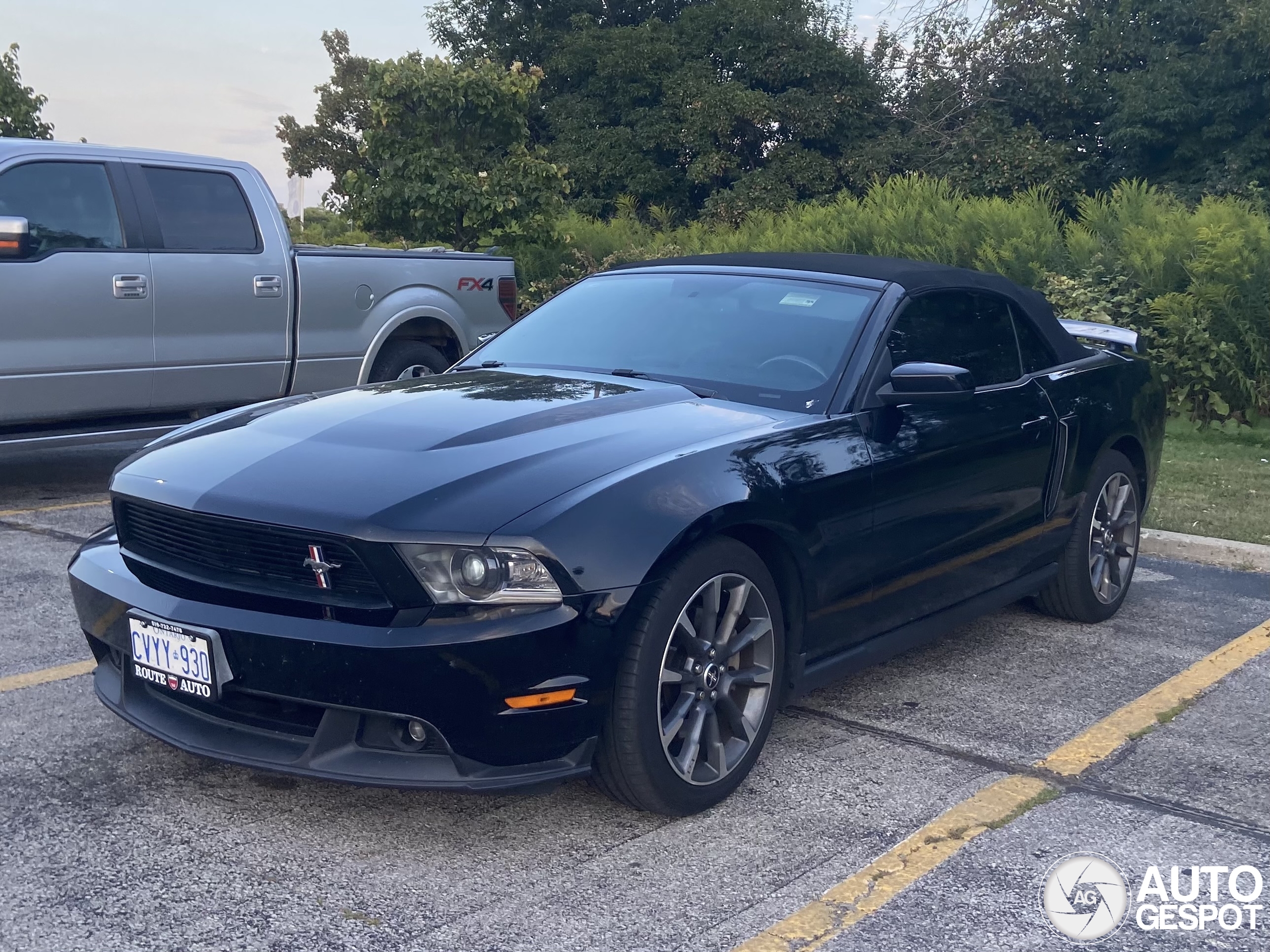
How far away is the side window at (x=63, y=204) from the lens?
7.12m

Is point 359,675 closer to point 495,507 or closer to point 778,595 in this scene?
point 495,507

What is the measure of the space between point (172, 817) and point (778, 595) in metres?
1.70

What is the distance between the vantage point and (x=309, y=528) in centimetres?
310

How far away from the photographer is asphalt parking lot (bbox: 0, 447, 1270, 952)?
2.85 metres

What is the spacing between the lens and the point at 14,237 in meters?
6.70

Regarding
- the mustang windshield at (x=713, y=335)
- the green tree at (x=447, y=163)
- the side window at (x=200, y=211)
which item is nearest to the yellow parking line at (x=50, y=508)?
the side window at (x=200, y=211)

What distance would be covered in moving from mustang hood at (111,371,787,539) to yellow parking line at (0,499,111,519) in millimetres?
3757

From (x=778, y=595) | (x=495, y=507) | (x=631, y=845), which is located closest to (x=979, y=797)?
(x=778, y=595)

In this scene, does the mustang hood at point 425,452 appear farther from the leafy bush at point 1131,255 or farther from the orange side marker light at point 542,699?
the leafy bush at point 1131,255

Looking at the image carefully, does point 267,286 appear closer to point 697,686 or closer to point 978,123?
point 697,686

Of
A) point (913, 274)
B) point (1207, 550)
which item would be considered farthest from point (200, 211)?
point (1207, 550)

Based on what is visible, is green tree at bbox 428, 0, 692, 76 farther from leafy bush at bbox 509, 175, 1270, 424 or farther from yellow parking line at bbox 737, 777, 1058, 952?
yellow parking line at bbox 737, 777, 1058, 952

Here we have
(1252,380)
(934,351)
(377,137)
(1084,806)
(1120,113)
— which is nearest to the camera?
(1084,806)

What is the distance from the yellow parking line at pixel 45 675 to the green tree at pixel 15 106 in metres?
20.7
